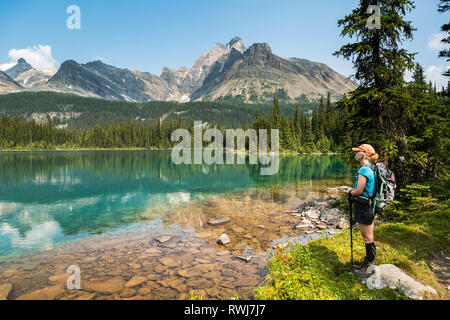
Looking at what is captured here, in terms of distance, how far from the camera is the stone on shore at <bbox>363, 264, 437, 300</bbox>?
5670 millimetres

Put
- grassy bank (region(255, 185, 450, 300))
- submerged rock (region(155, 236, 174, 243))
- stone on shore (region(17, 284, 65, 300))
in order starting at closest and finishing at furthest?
grassy bank (region(255, 185, 450, 300))
stone on shore (region(17, 284, 65, 300))
submerged rock (region(155, 236, 174, 243))

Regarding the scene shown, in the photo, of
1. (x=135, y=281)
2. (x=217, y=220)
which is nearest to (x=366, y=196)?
(x=135, y=281)

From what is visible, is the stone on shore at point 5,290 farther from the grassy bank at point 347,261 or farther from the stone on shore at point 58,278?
the grassy bank at point 347,261

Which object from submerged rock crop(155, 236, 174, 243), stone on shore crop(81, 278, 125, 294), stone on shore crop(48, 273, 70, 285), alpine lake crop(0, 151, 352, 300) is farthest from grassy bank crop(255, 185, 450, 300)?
stone on shore crop(48, 273, 70, 285)

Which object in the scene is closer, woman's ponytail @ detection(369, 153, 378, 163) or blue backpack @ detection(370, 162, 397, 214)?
blue backpack @ detection(370, 162, 397, 214)

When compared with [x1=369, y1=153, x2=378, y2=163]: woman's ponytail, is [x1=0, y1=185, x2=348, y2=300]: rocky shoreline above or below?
below

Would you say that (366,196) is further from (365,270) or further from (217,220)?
(217,220)

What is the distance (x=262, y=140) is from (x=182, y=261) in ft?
328

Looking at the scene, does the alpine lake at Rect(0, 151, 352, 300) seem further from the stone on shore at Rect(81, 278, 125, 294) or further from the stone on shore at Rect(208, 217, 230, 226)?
the stone on shore at Rect(208, 217, 230, 226)

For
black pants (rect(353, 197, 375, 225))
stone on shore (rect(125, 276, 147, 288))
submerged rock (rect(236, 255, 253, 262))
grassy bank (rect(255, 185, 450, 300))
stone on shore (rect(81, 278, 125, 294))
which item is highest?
black pants (rect(353, 197, 375, 225))

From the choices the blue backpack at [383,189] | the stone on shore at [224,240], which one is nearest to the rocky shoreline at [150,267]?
the stone on shore at [224,240]

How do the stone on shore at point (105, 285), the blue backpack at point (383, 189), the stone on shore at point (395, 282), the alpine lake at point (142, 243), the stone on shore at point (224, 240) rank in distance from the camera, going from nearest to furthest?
the stone on shore at point (395, 282) < the blue backpack at point (383, 189) < the stone on shore at point (105, 285) < the alpine lake at point (142, 243) < the stone on shore at point (224, 240)

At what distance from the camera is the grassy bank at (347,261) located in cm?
614

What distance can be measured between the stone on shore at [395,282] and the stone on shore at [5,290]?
1188 cm
